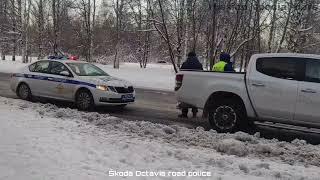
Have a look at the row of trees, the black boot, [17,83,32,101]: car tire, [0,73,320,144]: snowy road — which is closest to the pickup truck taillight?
[0,73,320,144]: snowy road

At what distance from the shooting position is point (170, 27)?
37312 mm

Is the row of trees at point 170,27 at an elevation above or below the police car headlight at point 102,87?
above

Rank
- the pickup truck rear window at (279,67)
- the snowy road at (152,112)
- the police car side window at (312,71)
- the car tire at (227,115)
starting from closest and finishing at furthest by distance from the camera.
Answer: the police car side window at (312,71) < the pickup truck rear window at (279,67) < the car tire at (227,115) < the snowy road at (152,112)

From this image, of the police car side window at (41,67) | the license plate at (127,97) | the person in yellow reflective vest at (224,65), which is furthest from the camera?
the police car side window at (41,67)

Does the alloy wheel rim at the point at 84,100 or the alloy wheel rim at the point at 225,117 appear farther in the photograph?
the alloy wheel rim at the point at 84,100

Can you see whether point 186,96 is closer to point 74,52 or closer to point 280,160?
point 280,160

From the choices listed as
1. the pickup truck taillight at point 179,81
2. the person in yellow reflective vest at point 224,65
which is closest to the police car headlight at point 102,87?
the pickup truck taillight at point 179,81

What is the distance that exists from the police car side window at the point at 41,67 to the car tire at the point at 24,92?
629 mm

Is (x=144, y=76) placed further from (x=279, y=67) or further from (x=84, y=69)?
(x=279, y=67)

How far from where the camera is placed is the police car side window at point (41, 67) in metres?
13.8

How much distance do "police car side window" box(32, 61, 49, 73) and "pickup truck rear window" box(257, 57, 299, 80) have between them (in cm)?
706

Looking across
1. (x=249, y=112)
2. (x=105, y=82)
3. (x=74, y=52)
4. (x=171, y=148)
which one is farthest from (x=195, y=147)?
(x=74, y=52)

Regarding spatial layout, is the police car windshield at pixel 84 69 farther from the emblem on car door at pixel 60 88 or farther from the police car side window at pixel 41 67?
the police car side window at pixel 41 67

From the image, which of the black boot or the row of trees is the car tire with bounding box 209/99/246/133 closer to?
the black boot
